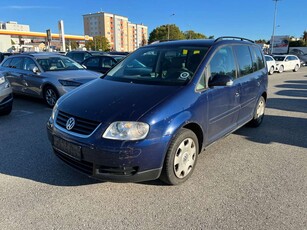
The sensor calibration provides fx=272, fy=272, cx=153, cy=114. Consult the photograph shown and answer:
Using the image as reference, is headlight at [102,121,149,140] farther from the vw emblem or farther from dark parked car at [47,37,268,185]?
the vw emblem

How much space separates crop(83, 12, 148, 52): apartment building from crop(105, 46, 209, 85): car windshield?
120929 mm

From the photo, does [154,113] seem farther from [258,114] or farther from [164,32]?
[164,32]

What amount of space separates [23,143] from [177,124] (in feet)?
10.1

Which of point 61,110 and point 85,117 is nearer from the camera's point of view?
point 85,117

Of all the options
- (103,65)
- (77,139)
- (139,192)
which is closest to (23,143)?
(77,139)

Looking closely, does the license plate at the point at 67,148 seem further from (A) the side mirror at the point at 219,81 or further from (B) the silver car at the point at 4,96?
(B) the silver car at the point at 4,96

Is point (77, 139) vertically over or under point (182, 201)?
over

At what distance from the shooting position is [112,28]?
129000mm

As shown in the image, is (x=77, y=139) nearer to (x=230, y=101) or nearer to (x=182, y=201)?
(x=182, y=201)

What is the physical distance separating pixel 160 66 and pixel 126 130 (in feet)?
4.99

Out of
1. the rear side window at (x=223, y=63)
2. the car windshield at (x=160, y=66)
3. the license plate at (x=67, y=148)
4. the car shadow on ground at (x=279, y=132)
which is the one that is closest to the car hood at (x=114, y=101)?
the car windshield at (x=160, y=66)

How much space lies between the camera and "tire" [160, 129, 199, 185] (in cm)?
304

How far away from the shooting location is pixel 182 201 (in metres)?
2.99

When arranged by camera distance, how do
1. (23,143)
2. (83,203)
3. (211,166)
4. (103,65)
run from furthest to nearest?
(103,65)
(23,143)
(211,166)
(83,203)
